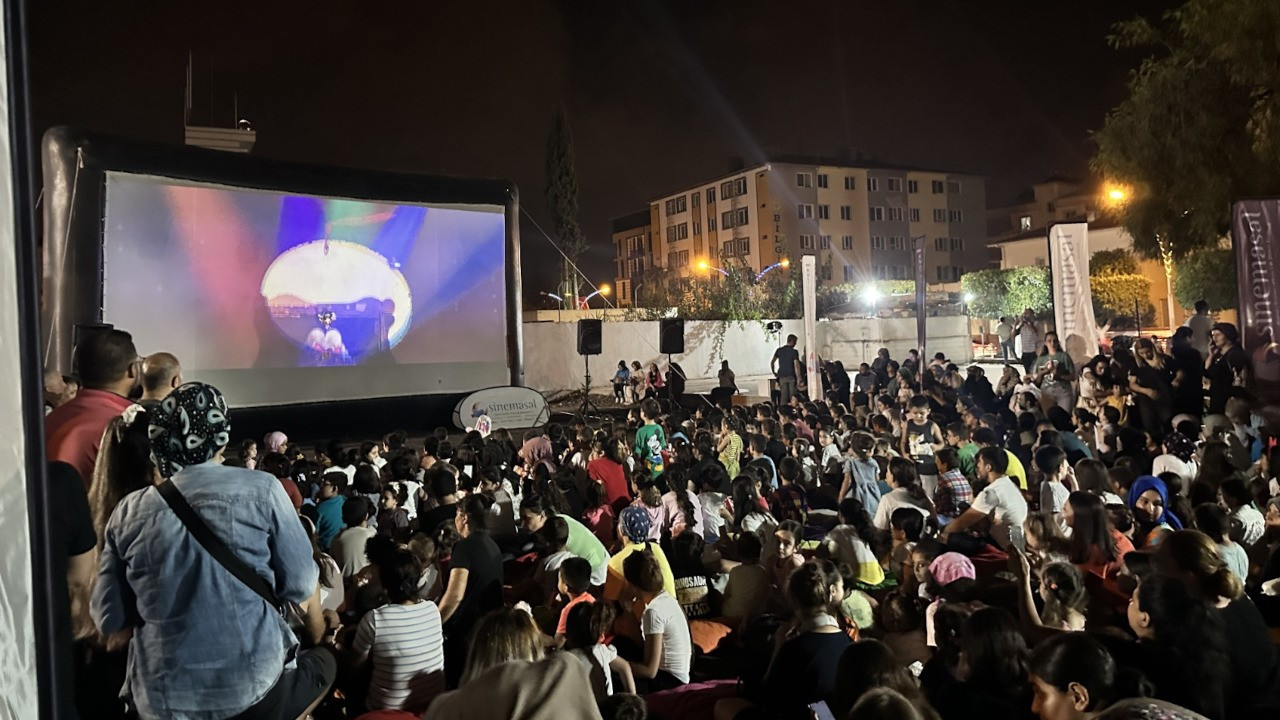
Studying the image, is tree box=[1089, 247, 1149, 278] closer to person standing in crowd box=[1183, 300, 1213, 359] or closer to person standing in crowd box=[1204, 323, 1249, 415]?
person standing in crowd box=[1183, 300, 1213, 359]

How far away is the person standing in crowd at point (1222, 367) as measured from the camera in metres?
8.73

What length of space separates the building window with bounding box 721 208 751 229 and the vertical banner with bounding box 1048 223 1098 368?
167ft

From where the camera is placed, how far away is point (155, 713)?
219cm

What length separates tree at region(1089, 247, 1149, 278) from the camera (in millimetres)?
35594

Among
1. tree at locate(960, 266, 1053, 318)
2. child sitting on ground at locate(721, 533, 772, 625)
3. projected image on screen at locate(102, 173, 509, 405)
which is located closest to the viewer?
child sitting on ground at locate(721, 533, 772, 625)

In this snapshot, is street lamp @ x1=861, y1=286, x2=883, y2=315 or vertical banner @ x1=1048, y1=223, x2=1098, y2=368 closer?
vertical banner @ x1=1048, y1=223, x2=1098, y2=368

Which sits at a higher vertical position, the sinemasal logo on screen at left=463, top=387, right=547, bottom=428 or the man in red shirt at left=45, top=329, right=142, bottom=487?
the man in red shirt at left=45, top=329, right=142, bottom=487

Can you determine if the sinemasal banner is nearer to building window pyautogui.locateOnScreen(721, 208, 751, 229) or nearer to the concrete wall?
the concrete wall

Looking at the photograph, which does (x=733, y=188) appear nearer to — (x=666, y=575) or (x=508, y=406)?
(x=508, y=406)

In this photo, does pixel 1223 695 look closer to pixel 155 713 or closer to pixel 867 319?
pixel 155 713

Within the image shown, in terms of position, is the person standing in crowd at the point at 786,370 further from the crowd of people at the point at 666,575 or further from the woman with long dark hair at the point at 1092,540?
the woman with long dark hair at the point at 1092,540

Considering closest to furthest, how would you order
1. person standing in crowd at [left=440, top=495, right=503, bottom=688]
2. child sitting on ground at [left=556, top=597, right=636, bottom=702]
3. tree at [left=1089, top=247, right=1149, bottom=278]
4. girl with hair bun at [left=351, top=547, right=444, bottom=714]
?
girl with hair bun at [left=351, top=547, right=444, bottom=714] → child sitting on ground at [left=556, top=597, right=636, bottom=702] → person standing in crowd at [left=440, top=495, right=503, bottom=688] → tree at [left=1089, top=247, right=1149, bottom=278]

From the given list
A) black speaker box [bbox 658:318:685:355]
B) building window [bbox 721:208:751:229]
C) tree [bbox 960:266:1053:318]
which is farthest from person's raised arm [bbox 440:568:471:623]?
building window [bbox 721:208:751:229]

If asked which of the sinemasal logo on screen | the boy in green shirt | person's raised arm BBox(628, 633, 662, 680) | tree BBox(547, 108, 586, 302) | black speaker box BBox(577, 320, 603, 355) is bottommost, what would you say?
person's raised arm BBox(628, 633, 662, 680)
